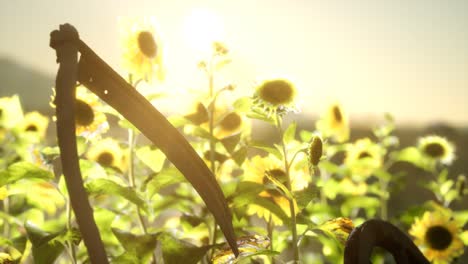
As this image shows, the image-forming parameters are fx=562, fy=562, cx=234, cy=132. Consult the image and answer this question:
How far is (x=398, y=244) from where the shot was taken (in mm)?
432

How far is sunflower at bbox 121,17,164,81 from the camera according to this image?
84 centimetres

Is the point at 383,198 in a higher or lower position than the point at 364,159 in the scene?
lower

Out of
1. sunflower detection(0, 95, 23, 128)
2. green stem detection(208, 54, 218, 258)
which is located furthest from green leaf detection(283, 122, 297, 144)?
sunflower detection(0, 95, 23, 128)

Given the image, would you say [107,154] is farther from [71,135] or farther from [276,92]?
[71,135]

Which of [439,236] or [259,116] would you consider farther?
[439,236]

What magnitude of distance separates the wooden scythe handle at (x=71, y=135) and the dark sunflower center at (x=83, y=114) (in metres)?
0.45

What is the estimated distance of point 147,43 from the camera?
2.87 ft

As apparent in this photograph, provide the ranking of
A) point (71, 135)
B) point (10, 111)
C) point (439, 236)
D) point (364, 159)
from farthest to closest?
point (364, 159)
point (439, 236)
point (10, 111)
point (71, 135)

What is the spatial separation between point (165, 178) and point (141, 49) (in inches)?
11.7

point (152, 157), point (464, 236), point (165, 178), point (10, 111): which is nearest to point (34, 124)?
point (10, 111)

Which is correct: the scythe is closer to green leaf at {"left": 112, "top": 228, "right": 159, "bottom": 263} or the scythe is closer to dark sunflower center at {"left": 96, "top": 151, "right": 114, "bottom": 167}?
green leaf at {"left": 112, "top": 228, "right": 159, "bottom": 263}

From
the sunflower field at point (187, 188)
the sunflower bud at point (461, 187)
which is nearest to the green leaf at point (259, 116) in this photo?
the sunflower field at point (187, 188)

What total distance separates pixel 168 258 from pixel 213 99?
34 cm

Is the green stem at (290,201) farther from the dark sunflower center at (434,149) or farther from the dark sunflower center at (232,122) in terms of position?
the dark sunflower center at (434,149)
